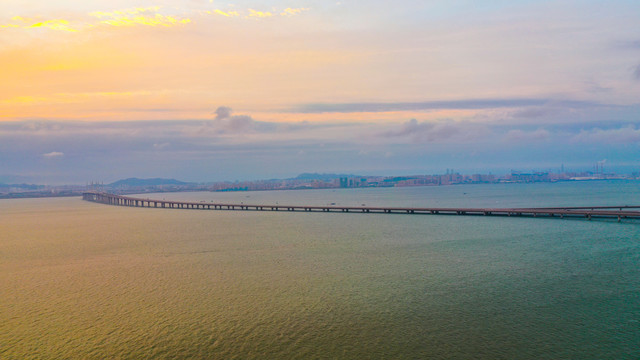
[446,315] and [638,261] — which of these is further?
[638,261]

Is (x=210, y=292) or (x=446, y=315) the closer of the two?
(x=446, y=315)

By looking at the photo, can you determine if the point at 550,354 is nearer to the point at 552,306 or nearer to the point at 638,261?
the point at 552,306

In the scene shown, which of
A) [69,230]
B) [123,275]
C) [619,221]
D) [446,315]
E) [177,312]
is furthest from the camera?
[69,230]

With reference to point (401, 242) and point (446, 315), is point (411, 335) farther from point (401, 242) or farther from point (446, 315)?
point (401, 242)

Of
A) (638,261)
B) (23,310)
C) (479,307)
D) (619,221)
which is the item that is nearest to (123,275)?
(23,310)

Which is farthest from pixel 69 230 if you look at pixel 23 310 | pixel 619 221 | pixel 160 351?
pixel 619 221

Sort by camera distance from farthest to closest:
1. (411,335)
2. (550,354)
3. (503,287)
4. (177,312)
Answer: (503,287) < (177,312) < (411,335) < (550,354)
